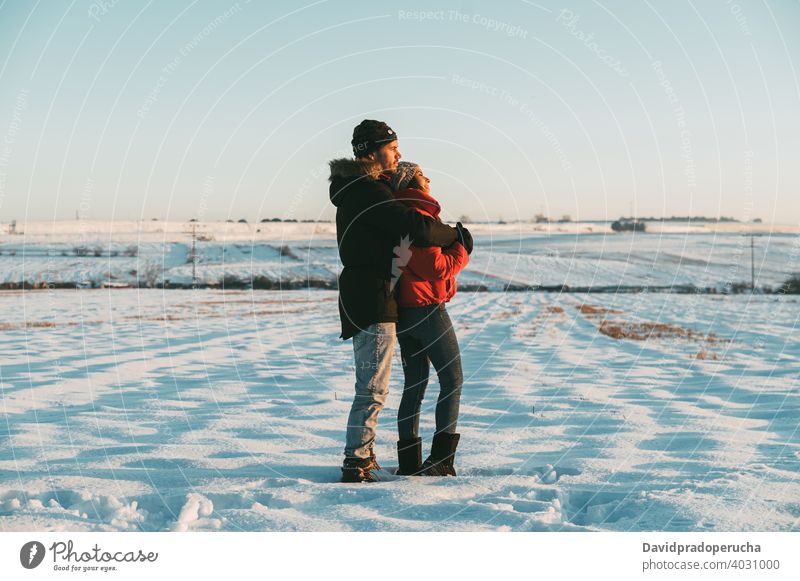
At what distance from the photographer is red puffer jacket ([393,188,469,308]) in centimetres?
476

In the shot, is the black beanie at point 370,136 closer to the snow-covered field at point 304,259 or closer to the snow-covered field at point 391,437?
the snow-covered field at point 391,437

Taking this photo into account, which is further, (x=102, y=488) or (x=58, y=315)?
(x=58, y=315)

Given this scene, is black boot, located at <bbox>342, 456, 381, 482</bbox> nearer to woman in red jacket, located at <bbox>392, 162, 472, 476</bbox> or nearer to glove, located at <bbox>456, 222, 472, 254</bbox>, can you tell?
woman in red jacket, located at <bbox>392, 162, 472, 476</bbox>

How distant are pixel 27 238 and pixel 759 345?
48.1 meters

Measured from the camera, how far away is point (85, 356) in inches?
437

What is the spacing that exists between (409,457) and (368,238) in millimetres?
1519

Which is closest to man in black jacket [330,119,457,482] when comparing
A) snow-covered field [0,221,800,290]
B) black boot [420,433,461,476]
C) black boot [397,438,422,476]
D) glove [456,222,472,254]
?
glove [456,222,472,254]

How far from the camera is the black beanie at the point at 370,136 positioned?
4758 mm

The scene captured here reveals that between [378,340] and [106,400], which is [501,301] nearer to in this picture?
[106,400]

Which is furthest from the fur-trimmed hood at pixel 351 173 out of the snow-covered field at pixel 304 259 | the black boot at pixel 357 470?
the snow-covered field at pixel 304 259

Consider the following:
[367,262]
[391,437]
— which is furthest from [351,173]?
[391,437]

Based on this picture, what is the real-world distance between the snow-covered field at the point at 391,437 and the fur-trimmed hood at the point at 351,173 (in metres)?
1.84

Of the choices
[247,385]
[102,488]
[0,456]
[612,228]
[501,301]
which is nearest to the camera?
[102,488]
